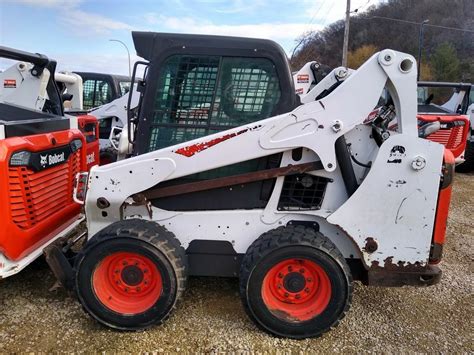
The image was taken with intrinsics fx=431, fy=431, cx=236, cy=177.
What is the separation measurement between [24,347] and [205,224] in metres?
1.50

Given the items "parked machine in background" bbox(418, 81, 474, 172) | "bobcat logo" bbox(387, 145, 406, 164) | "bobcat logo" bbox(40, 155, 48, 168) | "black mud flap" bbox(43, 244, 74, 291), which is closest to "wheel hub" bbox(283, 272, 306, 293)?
"bobcat logo" bbox(387, 145, 406, 164)

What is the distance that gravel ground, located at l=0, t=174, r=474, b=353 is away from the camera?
9.95ft

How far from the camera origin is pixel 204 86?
10.7 feet

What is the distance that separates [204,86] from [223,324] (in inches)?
71.3

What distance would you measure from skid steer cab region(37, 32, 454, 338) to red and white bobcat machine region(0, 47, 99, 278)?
0.97 ft

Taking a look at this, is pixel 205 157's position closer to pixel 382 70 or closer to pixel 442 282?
pixel 382 70

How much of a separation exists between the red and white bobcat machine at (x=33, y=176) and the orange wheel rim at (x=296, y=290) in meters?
1.86

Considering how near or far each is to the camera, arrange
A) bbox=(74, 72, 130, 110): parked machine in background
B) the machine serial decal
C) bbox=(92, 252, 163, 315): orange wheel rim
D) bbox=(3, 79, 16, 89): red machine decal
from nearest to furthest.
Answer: bbox=(92, 252, 163, 315): orange wheel rim
bbox=(3, 79, 16, 89): red machine decal
the machine serial decal
bbox=(74, 72, 130, 110): parked machine in background

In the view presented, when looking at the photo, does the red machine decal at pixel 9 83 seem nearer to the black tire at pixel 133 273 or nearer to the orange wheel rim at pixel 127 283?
the black tire at pixel 133 273

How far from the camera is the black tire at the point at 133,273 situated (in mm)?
3064

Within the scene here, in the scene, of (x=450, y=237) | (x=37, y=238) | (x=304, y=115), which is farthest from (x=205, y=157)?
(x=450, y=237)

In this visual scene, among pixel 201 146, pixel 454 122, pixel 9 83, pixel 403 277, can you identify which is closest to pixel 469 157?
pixel 454 122

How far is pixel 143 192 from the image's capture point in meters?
3.24

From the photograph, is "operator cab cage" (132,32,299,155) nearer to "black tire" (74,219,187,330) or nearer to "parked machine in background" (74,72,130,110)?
"black tire" (74,219,187,330)
